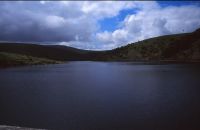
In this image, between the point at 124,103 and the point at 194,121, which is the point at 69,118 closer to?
the point at 124,103

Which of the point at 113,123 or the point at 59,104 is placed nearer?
the point at 113,123

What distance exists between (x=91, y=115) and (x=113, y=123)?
14.5 feet

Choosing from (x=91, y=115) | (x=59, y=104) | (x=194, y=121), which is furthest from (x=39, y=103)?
(x=194, y=121)

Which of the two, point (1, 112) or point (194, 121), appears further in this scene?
point (1, 112)

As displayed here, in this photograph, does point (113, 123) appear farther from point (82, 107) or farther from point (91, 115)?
point (82, 107)

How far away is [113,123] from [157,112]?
289 inches

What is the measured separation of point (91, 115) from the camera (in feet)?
105

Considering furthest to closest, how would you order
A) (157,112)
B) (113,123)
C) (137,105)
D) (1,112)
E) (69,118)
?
(137,105) < (1,112) < (157,112) < (69,118) < (113,123)

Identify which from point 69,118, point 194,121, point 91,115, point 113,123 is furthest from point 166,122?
point 69,118

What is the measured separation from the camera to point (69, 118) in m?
30.8

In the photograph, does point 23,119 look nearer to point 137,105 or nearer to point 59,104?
point 59,104

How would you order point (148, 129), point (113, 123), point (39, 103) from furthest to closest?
point (39, 103)
point (113, 123)
point (148, 129)

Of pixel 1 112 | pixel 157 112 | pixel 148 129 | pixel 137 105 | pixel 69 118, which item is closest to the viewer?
pixel 148 129

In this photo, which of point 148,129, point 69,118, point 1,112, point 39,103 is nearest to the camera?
point 148,129
